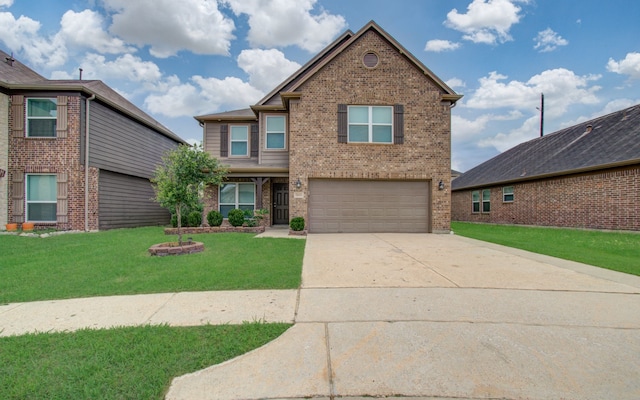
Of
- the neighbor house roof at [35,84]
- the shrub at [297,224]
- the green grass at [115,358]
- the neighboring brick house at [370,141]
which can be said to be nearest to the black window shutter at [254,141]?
the neighboring brick house at [370,141]

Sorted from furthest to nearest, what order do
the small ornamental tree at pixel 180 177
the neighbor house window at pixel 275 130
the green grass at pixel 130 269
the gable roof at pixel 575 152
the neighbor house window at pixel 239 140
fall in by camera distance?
the neighbor house window at pixel 239 140 < the neighbor house window at pixel 275 130 < the gable roof at pixel 575 152 < the small ornamental tree at pixel 180 177 < the green grass at pixel 130 269

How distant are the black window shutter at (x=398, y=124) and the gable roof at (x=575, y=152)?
8.53 metres

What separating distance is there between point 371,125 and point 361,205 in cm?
316

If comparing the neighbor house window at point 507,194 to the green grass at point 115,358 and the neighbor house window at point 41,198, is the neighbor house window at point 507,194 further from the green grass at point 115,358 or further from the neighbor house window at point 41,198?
the neighbor house window at point 41,198

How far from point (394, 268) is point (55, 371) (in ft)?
15.8

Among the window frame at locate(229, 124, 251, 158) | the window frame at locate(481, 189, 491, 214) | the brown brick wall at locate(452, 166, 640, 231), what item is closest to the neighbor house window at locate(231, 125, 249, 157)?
the window frame at locate(229, 124, 251, 158)

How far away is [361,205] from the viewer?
11.4 metres

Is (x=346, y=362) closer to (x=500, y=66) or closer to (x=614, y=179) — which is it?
(x=614, y=179)

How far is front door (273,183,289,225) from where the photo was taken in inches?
522

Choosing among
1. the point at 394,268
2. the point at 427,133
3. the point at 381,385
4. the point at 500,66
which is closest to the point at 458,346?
the point at 381,385

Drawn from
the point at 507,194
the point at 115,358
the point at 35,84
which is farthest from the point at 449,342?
the point at 507,194

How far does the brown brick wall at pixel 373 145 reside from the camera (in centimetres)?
1120

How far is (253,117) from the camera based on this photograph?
523 inches

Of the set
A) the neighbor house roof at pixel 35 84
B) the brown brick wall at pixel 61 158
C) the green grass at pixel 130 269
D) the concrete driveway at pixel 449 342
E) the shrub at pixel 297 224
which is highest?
the neighbor house roof at pixel 35 84
